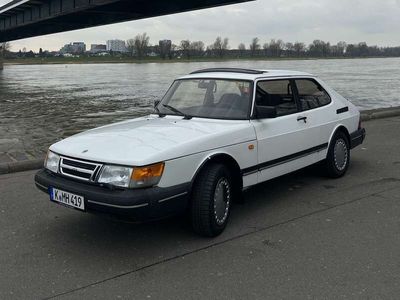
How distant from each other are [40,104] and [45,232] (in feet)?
55.5

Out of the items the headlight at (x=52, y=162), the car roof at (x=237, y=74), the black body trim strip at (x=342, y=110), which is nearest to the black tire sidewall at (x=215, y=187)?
the car roof at (x=237, y=74)

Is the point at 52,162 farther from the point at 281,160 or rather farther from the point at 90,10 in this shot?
the point at 90,10

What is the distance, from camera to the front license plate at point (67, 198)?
409 cm

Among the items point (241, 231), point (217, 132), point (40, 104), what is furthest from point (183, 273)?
point (40, 104)

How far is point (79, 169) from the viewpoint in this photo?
13.8 ft

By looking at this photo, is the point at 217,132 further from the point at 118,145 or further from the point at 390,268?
the point at 390,268

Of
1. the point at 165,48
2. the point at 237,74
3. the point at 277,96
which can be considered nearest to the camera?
the point at 237,74

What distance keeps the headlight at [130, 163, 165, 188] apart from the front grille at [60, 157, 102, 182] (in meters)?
0.35

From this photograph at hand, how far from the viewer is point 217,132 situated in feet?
15.2

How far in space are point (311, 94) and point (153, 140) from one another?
288cm

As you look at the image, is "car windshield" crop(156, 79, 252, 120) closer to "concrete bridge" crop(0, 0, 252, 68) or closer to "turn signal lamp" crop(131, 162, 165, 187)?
"turn signal lamp" crop(131, 162, 165, 187)

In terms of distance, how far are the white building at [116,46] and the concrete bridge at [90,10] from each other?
342 ft

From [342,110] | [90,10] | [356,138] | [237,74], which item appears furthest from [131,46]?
[237,74]

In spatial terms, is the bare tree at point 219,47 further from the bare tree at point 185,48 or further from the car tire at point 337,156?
the car tire at point 337,156
